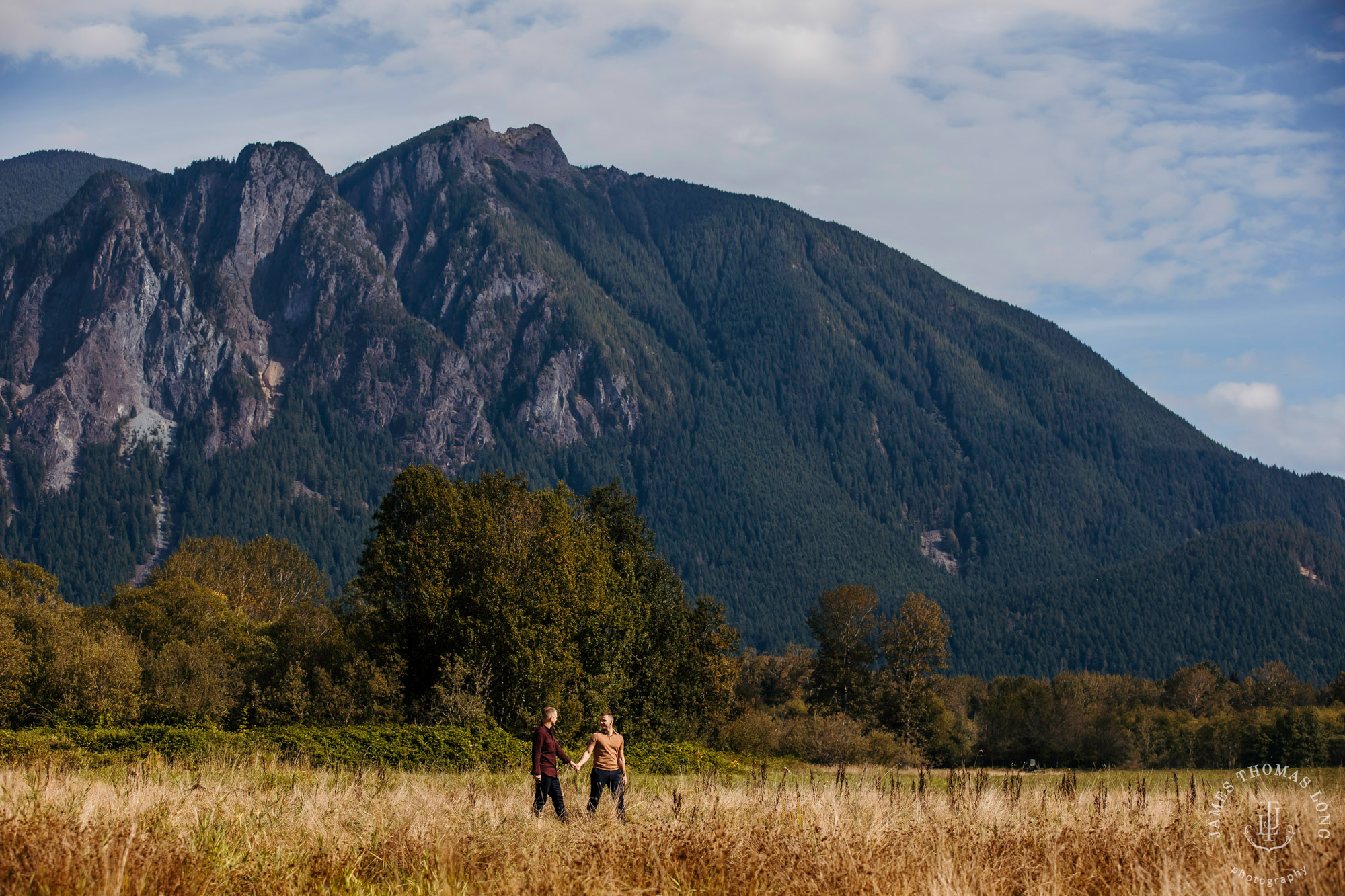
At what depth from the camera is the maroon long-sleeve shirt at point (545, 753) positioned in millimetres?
16984

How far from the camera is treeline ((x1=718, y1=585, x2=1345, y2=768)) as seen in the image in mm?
68188

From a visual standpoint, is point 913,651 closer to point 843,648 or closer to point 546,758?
point 843,648

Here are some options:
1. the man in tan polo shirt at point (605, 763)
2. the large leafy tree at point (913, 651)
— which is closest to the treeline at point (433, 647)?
the man in tan polo shirt at point (605, 763)

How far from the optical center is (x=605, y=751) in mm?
16922

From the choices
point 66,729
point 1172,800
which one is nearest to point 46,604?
point 66,729

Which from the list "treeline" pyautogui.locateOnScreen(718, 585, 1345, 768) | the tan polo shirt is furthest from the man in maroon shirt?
"treeline" pyautogui.locateOnScreen(718, 585, 1345, 768)

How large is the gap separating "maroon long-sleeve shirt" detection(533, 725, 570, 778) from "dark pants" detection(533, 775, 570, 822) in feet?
0.34

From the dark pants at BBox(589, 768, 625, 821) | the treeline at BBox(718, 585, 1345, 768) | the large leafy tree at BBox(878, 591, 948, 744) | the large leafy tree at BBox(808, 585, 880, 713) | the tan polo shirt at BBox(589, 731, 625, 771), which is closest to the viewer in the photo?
the dark pants at BBox(589, 768, 625, 821)

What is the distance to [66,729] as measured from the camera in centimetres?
3494

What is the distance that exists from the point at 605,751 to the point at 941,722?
71873mm

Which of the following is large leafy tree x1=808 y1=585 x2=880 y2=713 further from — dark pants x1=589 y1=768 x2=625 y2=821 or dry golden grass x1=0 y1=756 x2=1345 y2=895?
dry golden grass x1=0 y1=756 x2=1345 y2=895
